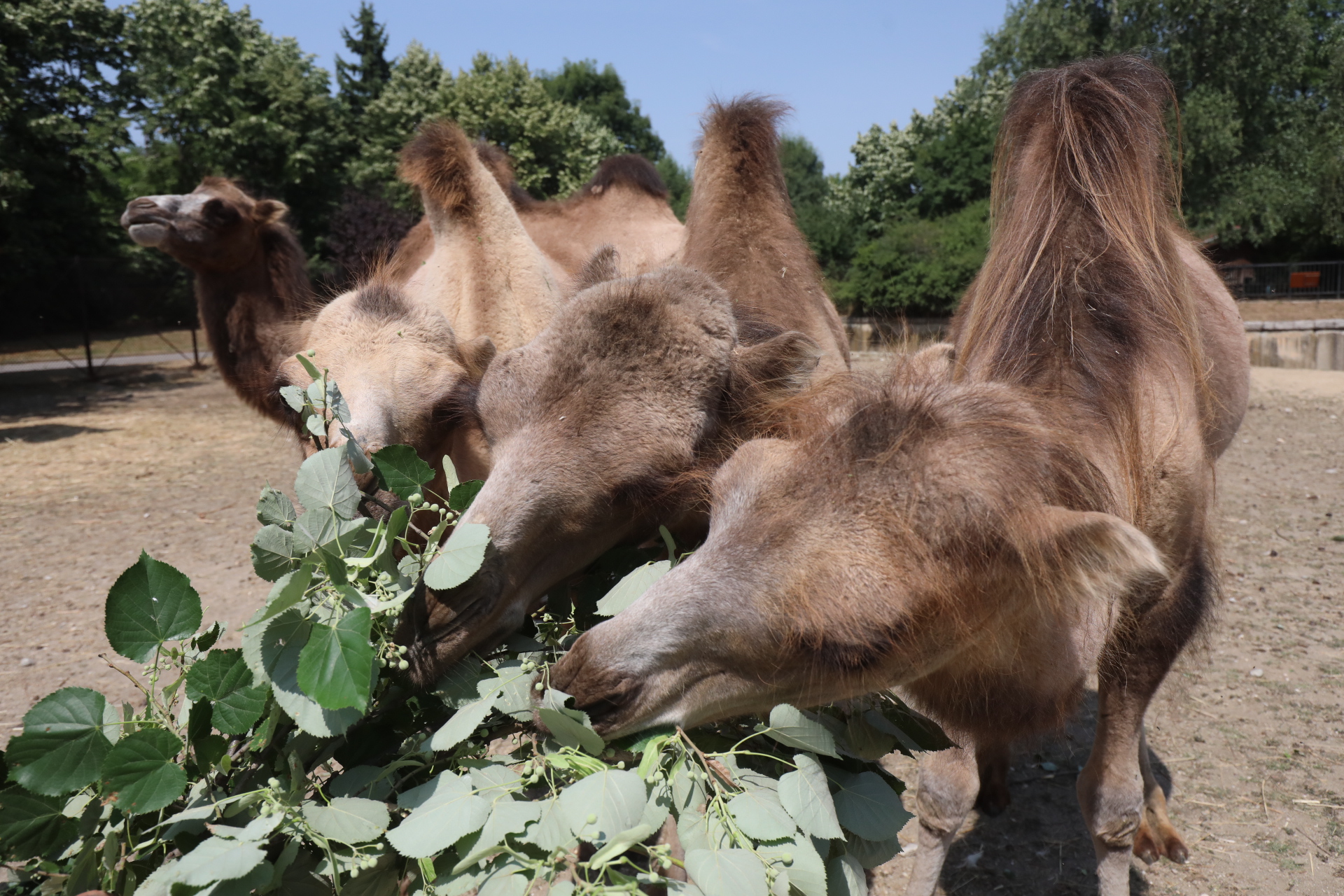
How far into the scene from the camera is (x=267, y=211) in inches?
270

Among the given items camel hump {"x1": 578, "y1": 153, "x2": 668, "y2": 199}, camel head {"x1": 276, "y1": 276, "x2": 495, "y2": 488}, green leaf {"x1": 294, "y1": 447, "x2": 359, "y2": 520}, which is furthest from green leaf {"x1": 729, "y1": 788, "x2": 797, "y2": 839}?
camel hump {"x1": 578, "y1": 153, "x2": 668, "y2": 199}

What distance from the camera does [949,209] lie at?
31.0 meters

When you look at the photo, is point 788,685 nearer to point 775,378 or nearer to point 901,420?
point 901,420

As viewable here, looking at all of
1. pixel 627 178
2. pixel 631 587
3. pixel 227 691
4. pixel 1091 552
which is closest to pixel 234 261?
pixel 627 178

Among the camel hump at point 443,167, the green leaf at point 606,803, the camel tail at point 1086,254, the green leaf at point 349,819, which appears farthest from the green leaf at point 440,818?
the camel hump at point 443,167

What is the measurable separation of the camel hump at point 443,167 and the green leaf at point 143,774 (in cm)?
292

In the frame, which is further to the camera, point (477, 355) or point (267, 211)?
point (267, 211)

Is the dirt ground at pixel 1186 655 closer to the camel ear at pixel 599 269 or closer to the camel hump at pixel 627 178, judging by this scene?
the camel ear at pixel 599 269

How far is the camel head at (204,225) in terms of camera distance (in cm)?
637

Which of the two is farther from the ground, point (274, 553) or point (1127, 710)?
point (274, 553)

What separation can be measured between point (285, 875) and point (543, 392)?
126 cm

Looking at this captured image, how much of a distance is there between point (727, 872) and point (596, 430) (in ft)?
3.65

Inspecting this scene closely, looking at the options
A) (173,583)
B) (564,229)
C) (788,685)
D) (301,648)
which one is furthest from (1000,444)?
(564,229)

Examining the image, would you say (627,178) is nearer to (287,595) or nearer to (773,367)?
(773,367)
